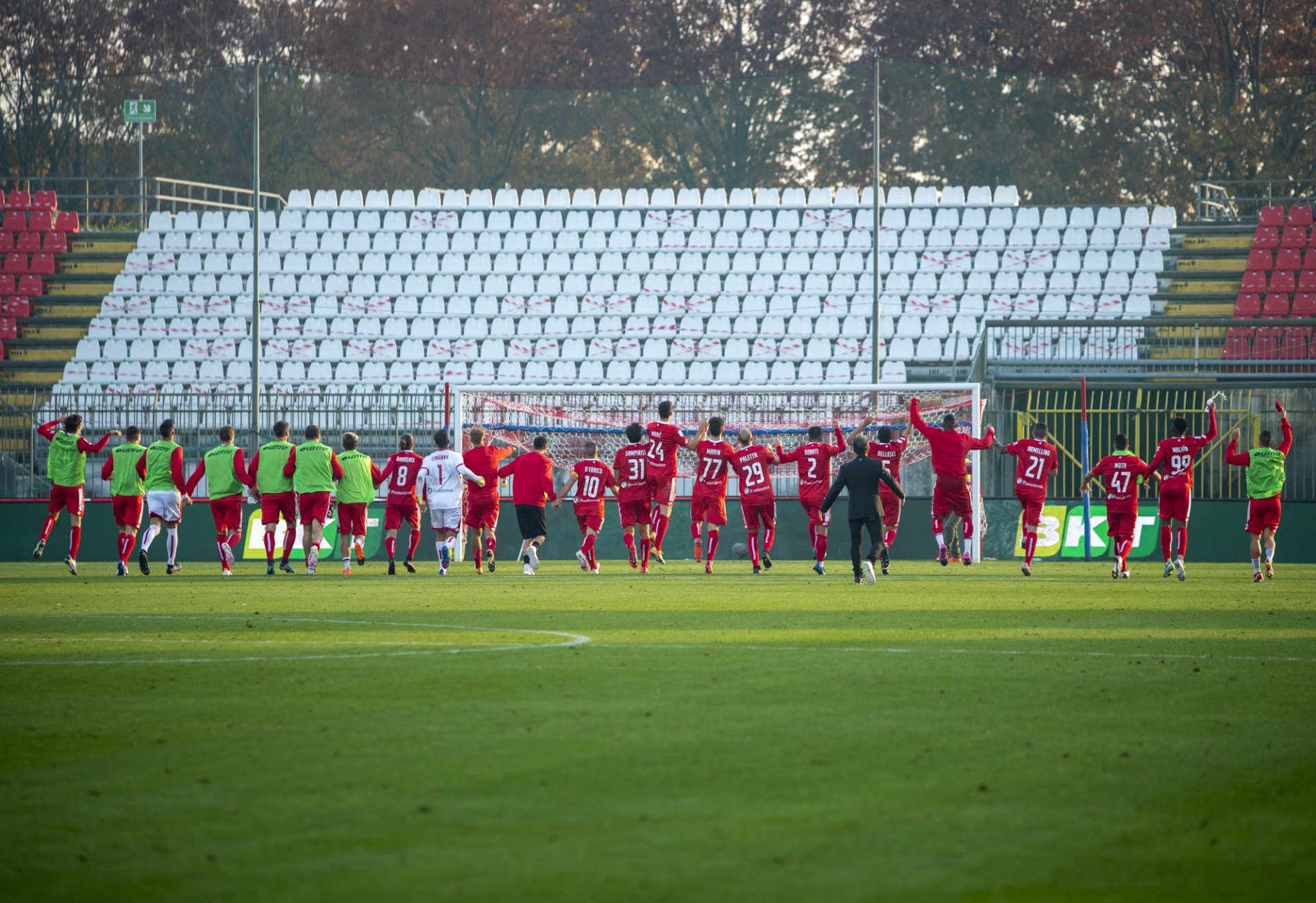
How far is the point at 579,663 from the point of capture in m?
9.31

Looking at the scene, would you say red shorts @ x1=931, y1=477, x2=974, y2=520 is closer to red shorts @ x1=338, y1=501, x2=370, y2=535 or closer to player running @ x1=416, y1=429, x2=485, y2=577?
player running @ x1=416, y1=429, x2=485, y2=577

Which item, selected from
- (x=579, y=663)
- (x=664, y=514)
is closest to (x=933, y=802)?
(x=579, y=663)

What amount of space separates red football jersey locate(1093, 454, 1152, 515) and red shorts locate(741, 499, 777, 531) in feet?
14.2

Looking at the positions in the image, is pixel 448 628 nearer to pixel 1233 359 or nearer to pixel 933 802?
pixel 933 802

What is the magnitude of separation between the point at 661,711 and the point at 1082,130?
36.9 m

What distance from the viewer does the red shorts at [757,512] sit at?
827 inches

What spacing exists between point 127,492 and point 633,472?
21.9 feet

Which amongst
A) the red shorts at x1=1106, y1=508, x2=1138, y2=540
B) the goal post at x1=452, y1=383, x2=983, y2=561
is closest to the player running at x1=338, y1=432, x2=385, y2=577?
the goal post at x1=452, y1=383, x2=983, y2=561

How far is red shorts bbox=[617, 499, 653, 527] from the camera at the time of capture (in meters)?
21.3

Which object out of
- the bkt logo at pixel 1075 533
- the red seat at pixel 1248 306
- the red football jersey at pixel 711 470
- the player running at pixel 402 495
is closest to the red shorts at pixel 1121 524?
the bkt logo at pixel 1075 533

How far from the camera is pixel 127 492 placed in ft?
66.2

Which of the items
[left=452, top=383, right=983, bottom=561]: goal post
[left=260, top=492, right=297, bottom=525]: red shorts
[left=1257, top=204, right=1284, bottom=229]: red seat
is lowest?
[left=260, top=492, right=297, bottom=525]: red shorts

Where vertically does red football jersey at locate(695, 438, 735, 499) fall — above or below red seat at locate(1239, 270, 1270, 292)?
below

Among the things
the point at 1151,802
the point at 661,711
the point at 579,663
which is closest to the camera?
the point at 1151,802
